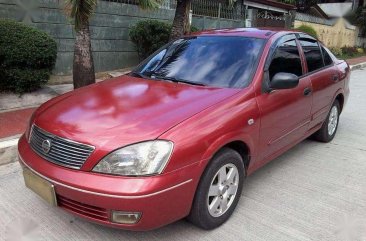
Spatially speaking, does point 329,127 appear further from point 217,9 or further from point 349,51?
point 349,51

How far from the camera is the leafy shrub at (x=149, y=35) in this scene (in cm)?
964

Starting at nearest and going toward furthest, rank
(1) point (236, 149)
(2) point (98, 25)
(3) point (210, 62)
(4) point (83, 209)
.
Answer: (4) point (83, 209) < (1) point (236, 149) < (3) point (210, 62) < (2) point (98, 25)

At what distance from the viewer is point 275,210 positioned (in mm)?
3512

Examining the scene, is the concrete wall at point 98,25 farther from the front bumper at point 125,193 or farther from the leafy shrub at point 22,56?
the front bumper at point 125,193

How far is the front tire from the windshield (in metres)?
0.75

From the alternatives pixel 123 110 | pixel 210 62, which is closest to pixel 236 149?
pixel 210 62

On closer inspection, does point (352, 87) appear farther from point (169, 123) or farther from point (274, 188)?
point (169, 123)

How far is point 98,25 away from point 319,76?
20.0 feet

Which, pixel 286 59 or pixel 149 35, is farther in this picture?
pixel 149 35

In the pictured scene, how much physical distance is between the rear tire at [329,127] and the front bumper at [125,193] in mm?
3061

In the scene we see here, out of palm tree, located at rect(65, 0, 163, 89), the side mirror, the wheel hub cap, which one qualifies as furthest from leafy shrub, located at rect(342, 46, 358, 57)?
the wheel hub cap

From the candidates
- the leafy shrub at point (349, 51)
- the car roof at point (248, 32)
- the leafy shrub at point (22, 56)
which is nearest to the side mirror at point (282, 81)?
the car roof at point (248, 32)

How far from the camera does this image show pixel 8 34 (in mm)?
6254

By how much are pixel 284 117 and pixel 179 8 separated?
5.40 meters
